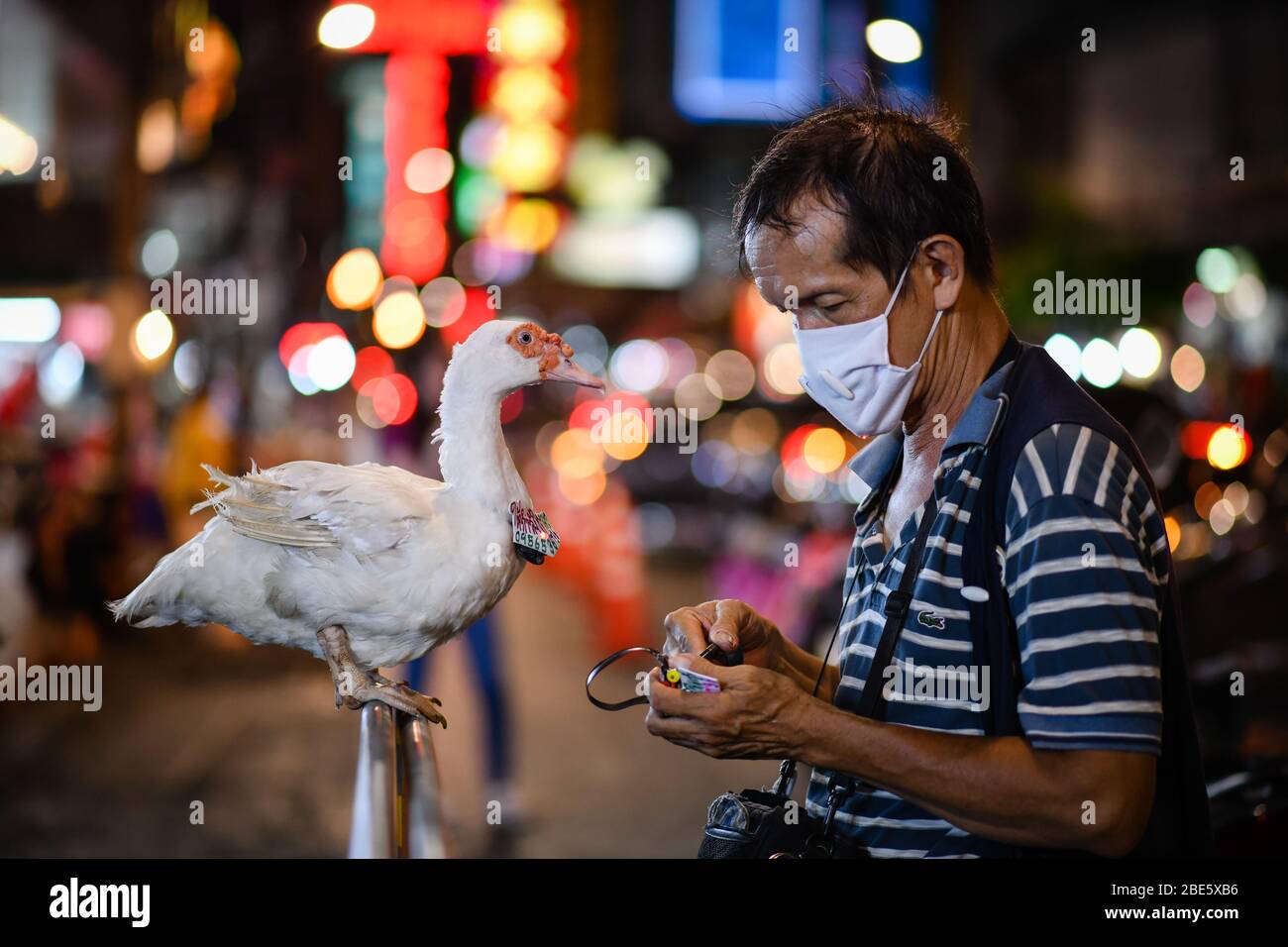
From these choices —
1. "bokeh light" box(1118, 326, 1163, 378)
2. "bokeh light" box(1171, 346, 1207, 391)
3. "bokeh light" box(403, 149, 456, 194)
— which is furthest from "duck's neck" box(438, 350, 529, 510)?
"bokeh light" box(403, 149, 456, 194)

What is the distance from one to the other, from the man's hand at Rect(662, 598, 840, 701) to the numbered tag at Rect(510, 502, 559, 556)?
228mm

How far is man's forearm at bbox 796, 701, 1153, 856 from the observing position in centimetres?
148

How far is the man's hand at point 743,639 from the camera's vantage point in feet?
5.90

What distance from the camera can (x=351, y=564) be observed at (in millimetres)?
1716

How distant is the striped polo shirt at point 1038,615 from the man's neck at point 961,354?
0.35ft

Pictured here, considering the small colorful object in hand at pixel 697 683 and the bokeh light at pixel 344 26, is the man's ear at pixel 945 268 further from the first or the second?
the bokeh light at pixel 344 26

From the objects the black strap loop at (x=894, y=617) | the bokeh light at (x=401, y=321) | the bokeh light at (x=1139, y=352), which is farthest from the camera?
the bokeh light at (x=1139, y=352)

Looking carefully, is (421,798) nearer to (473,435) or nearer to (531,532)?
(531,532)

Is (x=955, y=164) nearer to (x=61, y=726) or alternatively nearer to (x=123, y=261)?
(x=61, y=726)

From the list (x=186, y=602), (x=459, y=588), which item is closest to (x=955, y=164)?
(x=459, y=588)

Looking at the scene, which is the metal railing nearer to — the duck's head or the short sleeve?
the duck's head

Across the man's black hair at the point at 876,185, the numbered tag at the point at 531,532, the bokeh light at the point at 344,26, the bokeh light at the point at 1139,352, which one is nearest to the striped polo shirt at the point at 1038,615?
the man's black hair at the point at 876,185

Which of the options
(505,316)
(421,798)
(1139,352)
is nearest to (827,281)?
(421,798)
